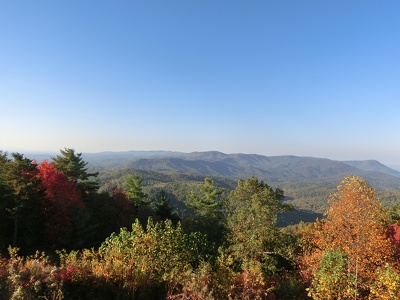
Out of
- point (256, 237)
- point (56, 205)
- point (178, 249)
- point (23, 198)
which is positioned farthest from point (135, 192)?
point (178, 249)

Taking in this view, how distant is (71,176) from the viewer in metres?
29.9

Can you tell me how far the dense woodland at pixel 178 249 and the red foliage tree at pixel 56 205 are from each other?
0.29 ft

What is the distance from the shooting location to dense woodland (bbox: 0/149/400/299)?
799 centimetres

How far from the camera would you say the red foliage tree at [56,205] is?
22375 millimetres

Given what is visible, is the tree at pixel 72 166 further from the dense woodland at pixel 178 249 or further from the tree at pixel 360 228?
the tree at pixel 360 228

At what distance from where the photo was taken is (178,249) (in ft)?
33.1

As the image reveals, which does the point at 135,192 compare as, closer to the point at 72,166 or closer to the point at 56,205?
the point at 72,166

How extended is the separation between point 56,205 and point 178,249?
1814 cm

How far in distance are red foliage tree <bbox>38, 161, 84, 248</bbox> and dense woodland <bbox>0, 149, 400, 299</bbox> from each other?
0.29 feet

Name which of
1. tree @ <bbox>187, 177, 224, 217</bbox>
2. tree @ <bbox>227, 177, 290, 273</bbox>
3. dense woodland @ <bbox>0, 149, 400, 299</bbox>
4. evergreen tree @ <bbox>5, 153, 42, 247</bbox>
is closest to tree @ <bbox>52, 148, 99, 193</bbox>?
dense woodland @ <bbox>0, 149, 400, 299</bbox>

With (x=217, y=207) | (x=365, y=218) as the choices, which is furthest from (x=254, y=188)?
(x=365, y=218)

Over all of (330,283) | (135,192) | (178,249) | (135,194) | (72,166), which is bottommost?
(135,194)

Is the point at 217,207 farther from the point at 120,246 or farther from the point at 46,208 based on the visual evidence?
the point at 120,246

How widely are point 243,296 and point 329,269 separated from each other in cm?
350
